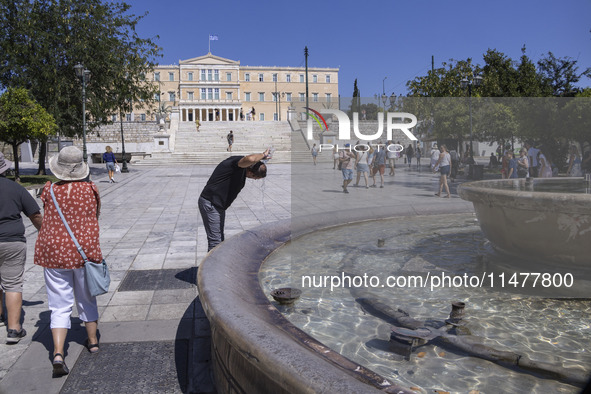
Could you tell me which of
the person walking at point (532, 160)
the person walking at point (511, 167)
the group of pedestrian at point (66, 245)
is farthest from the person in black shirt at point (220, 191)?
the person walking at point (511, 167)

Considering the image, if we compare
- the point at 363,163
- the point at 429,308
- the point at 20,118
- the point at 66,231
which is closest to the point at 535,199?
the point at 429,308

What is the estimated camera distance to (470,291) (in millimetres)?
3951

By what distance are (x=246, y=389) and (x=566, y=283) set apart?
2.94 m

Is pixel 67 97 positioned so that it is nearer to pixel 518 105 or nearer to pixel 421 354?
pixel 518 105

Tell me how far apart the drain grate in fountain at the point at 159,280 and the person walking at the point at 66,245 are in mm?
1536

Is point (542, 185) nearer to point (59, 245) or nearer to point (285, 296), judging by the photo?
point (285, 296)

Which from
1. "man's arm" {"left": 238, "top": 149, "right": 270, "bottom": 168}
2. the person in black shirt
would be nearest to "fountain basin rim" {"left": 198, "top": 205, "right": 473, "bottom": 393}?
the person in black shirt

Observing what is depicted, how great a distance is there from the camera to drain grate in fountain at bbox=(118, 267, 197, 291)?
15.9 ft

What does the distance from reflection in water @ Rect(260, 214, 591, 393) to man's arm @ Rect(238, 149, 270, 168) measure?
0.99 meters

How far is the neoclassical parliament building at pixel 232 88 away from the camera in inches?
3509

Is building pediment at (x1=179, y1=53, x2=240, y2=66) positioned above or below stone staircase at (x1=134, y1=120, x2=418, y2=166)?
above

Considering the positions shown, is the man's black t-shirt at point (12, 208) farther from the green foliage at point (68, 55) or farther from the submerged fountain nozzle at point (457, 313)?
the green foliage at point (68, 55)

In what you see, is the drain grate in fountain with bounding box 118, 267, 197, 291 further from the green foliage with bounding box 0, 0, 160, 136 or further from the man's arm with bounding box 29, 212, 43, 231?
the green foliage with bounding box 0, 0, 160, 136

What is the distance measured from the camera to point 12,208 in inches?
140
